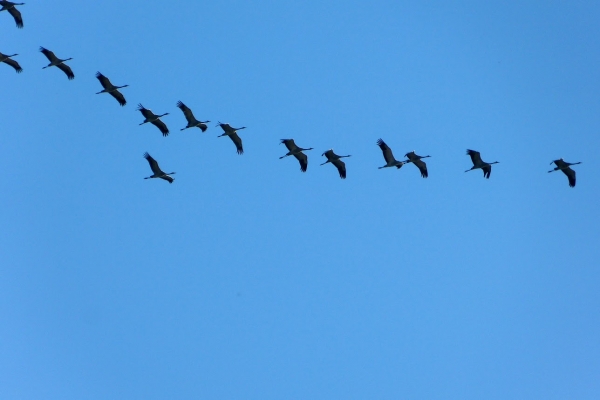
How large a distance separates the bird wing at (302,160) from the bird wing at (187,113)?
14.2 feet

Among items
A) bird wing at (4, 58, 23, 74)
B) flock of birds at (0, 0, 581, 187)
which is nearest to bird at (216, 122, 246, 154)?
flock of birds at (0, 0, 581, 187)

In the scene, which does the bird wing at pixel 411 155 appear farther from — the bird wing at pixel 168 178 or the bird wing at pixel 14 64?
the bird wing at pixel 14 64

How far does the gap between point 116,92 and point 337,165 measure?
9.17 metres

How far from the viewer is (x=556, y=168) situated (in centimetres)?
6450

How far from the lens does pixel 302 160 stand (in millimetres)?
64375

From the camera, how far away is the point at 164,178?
6581 cm

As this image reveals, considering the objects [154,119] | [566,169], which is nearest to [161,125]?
[154,119]

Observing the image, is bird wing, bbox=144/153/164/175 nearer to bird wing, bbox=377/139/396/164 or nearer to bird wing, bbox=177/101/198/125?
bird wing, bbox=177/101/198/125

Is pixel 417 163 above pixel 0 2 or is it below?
below

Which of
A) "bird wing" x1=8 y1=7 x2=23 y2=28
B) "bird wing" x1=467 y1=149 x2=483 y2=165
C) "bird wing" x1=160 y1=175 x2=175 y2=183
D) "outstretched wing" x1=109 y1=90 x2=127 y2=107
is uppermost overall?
"bird wing" x1=8 y1=7 x2=23 y2=28

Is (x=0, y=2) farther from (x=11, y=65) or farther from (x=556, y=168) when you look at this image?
(x=556, y=168)

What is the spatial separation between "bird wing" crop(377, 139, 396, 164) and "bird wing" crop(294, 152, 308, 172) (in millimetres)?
2947

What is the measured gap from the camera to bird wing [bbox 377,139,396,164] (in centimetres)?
6456

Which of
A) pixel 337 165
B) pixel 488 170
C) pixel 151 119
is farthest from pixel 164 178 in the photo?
pixel 488 170
